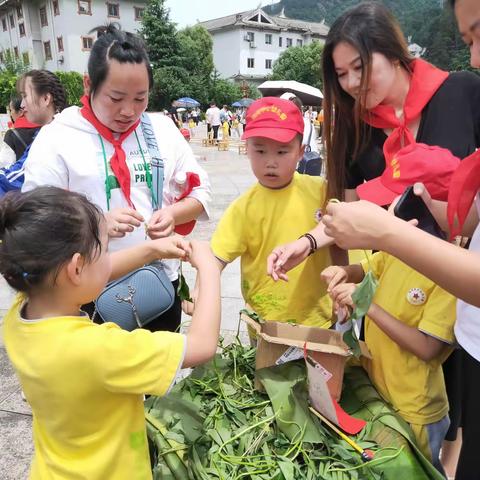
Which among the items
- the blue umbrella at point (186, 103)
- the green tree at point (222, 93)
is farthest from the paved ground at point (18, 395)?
the green tree at point (222, 93)

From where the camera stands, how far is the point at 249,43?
191 ft

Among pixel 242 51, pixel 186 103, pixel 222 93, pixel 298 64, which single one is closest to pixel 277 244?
pixel 186 103

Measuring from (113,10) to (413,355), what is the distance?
146ft

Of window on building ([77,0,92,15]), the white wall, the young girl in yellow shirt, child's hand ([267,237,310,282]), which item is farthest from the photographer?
the white wall

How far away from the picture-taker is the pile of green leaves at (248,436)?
3.98 feet

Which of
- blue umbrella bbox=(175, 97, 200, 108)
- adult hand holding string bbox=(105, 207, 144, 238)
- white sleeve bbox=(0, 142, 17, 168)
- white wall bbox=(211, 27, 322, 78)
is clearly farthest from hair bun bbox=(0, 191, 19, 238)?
white wall bbox=(211, 27, 322, 78)

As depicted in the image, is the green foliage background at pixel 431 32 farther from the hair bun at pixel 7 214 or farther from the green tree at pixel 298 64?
the green tree at pixel 298 64

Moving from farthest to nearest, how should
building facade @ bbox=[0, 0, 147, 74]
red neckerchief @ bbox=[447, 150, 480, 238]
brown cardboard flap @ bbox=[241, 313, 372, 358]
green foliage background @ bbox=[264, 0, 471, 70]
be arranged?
1. building facade @ bbox=[0, 0, 147, 74]
2. green foliage background @ bbox=[264, 0, 471, 70]
3. brown cardboard flap @ bbox=[241, 313, 372, 358]
4. red neckerchief @ bbox=[447, 150, 480, 238]

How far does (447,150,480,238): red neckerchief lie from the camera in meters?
1.16

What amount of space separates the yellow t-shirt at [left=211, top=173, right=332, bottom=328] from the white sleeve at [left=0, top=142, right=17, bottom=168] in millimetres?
1993

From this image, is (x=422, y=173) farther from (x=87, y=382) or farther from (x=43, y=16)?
(x=43, y=16)

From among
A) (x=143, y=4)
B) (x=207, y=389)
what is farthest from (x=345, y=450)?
(x=143, y=4)

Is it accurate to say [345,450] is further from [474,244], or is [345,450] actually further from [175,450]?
[474,244]

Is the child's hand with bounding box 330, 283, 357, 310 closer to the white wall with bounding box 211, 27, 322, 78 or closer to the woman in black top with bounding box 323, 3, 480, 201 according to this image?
the woman in black top with bounding box 323, 3, 480, 201
